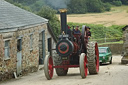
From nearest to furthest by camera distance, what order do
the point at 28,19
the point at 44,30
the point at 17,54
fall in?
the point at 17,54 < the point at 28,19 < the point at 44,30

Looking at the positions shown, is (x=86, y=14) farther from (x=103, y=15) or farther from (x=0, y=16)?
(x=0, y=16)

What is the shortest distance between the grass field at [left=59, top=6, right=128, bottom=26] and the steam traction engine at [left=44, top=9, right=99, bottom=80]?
40.3 metres

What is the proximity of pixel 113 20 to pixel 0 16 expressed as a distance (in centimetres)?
4334

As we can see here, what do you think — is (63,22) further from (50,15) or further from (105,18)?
(105,18)

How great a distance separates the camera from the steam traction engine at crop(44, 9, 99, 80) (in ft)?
48.9

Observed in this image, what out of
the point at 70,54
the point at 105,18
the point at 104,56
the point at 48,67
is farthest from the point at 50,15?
→ the point at 48,67

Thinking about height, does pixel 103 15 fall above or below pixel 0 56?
above

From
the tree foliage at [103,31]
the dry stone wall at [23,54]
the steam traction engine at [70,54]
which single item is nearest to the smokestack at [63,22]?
the steam traction engine at [70,54]

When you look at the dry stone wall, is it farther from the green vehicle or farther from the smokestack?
the green vehicle

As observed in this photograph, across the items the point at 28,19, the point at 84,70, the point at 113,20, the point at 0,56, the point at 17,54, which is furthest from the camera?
the point at 113,20

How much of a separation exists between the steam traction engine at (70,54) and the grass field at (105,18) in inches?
1586

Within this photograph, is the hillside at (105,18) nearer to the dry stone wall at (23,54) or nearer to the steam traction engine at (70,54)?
the dry stone wall at (23,54)

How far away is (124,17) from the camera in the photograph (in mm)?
61625

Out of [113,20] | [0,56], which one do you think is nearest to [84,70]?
[0,56]
